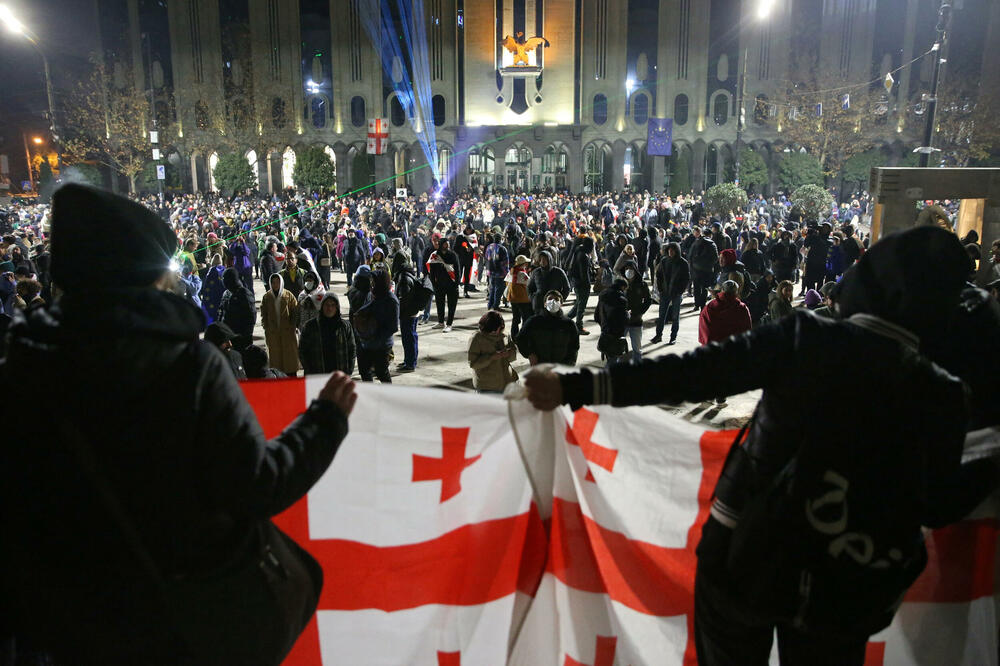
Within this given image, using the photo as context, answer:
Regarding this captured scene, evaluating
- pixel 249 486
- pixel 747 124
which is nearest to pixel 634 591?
pixel 249 486

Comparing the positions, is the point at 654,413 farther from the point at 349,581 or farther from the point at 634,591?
the point at 349,581

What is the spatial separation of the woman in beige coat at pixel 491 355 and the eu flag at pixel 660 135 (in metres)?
37.2

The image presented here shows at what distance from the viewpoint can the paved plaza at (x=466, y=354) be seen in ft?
28.0

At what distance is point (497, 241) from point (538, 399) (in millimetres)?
15309

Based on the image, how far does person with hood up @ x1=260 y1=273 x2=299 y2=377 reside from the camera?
8.41m

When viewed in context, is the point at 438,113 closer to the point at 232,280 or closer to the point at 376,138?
the point at 376,138

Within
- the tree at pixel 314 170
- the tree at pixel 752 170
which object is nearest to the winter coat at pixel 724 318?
the tree at pixel 752 170

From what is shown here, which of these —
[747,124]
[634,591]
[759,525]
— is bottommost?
[634,591]

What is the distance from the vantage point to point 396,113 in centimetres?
5403

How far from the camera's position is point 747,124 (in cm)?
5228

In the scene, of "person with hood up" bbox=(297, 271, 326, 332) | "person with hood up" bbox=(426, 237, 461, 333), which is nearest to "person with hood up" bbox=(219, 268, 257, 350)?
"person with hood up" bbox=(297, 271, 326, 332)

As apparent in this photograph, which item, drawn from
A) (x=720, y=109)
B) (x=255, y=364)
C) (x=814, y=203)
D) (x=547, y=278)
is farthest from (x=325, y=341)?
(x=720, y=109)

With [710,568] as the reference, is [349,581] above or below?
below

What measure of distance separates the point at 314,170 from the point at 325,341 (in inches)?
1723
